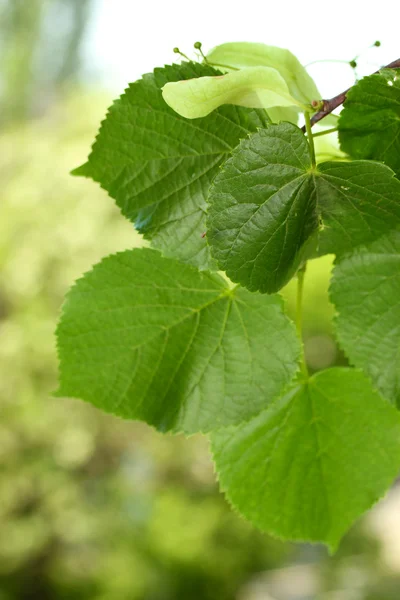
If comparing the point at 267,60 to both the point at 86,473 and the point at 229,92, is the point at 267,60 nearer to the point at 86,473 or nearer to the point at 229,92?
the point at 229,92

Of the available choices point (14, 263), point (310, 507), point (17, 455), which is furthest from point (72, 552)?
point (310, 507)

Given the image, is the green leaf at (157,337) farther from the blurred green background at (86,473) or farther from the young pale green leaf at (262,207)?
the blurred green background at (86,473)

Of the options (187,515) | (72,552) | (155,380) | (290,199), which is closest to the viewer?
(290,199)

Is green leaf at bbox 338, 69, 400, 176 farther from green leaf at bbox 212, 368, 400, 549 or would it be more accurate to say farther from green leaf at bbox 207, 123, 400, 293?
green leaf at bbox 212, 368, 400, 549

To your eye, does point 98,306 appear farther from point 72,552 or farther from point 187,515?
point 72,552

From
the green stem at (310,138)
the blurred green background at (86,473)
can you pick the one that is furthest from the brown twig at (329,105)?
the blurred green background at (86,473)
